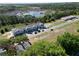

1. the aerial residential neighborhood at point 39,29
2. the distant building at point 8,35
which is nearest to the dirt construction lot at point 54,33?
the aerial residential neighborhood at point 39,29

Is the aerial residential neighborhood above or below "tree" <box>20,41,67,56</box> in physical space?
above

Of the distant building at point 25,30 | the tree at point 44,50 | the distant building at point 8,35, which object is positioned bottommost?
the tree at point 44,50

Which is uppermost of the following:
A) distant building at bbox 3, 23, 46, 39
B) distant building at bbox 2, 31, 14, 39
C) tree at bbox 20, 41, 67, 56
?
distant building at bbox 3, 23, 46, 39

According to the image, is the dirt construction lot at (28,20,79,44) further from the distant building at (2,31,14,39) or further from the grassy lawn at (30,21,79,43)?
the distant building at (2,31,14,39)

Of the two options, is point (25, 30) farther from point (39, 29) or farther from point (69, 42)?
point (69, 42)

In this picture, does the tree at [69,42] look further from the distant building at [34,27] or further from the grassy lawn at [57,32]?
the distant building at [34,27]

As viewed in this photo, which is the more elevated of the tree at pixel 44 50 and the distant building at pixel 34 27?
the distant building at pixel 34 27

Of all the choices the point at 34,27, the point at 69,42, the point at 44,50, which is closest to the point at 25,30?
the point at 34,27

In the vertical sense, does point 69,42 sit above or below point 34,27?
below

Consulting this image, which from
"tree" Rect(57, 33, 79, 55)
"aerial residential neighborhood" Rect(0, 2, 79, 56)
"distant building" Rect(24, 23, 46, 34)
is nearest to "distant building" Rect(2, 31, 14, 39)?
"aerial residential neighborhood" Rect(0, 2, 79, 56)
